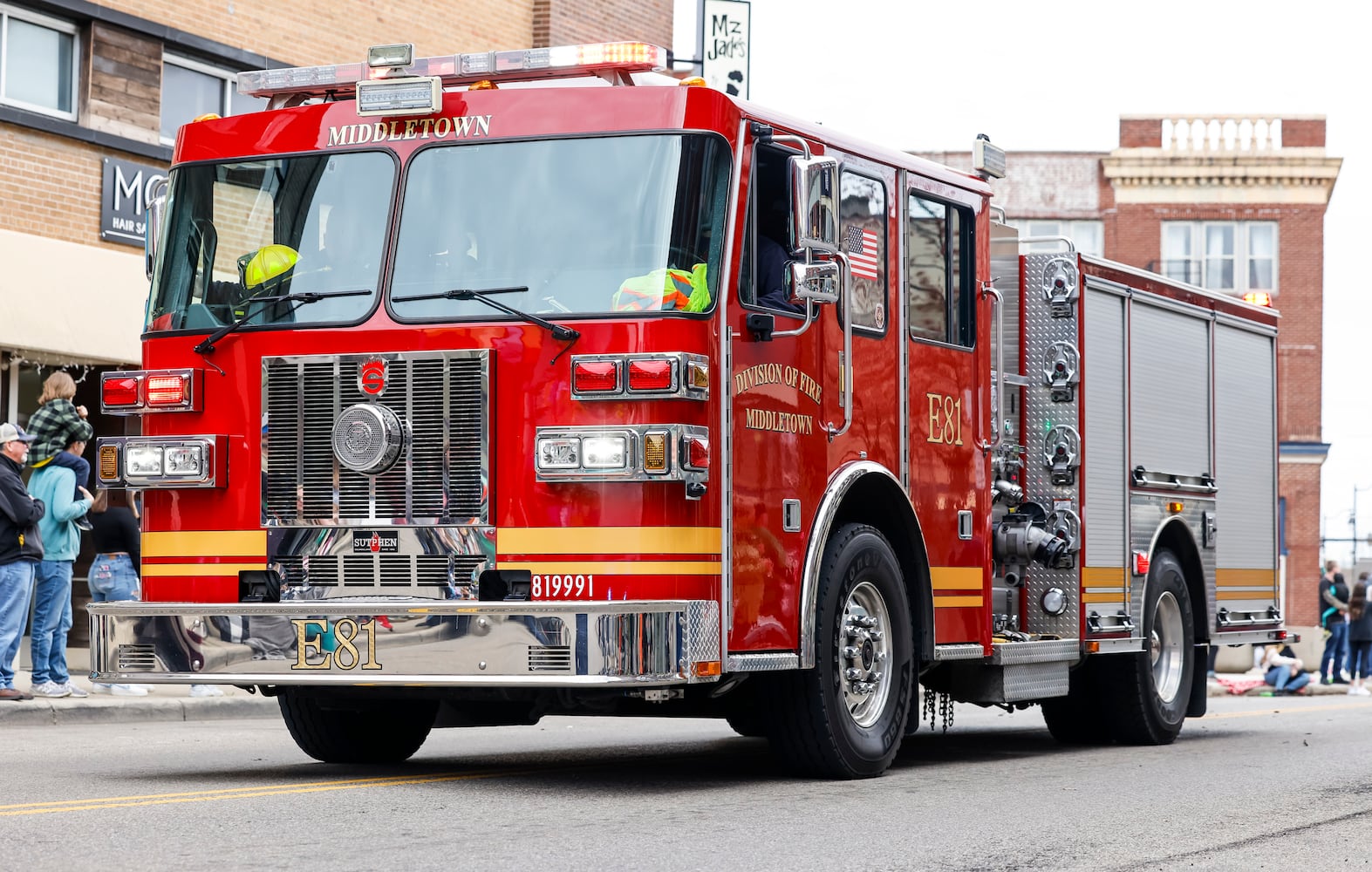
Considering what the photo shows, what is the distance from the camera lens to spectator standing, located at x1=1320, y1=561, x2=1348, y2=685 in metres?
24.3

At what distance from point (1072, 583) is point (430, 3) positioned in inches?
530

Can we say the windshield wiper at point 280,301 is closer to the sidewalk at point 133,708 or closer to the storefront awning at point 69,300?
the sidewalk at point 133,708

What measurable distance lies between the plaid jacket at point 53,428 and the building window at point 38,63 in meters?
5.25

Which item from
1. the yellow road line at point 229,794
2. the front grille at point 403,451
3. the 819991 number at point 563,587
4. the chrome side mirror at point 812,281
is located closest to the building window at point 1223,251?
the chrome side mirror at point 812,281

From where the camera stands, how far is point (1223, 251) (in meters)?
50.9

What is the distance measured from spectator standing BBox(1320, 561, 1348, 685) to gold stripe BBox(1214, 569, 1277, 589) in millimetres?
10605

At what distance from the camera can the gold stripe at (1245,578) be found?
529 inches

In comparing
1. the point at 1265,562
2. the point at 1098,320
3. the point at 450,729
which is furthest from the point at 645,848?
the point at 1265,562

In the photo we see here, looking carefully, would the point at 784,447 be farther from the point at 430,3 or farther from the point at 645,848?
the point at 430,3

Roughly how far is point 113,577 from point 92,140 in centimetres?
574

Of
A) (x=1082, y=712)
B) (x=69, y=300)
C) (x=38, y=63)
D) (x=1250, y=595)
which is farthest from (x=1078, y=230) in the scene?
(x=1082, y=712)

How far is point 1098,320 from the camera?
38.8ft

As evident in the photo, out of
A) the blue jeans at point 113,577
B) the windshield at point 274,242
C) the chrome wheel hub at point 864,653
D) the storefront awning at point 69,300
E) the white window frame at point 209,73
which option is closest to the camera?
the windshield at point 274,242

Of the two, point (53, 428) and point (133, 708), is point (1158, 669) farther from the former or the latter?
point (53, 428)
